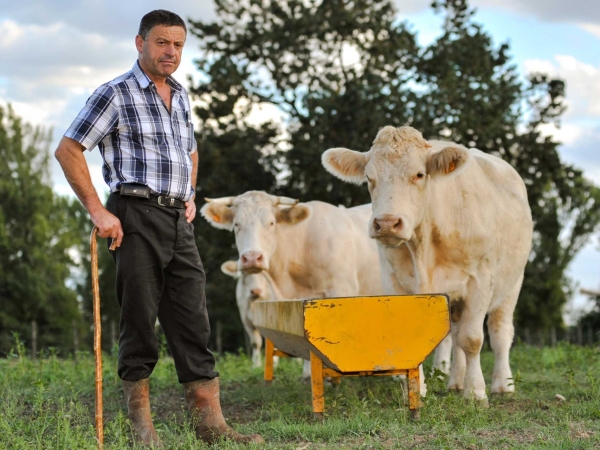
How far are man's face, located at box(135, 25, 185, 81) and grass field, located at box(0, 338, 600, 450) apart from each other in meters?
1.98

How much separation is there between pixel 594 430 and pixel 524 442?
51 cm

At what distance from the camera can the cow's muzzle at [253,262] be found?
26.0 ft

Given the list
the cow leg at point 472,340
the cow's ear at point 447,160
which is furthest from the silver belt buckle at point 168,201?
the cow leg at point 472,340

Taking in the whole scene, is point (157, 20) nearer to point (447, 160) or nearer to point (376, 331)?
point (376, 331)

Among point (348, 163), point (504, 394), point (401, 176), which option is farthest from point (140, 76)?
point (504, 394)

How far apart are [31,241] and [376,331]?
31621mm

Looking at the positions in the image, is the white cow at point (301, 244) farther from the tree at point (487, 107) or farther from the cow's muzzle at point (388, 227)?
the tree at point (487, 107)

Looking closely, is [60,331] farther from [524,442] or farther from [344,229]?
[524,442]

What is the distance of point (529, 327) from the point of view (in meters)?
31.8

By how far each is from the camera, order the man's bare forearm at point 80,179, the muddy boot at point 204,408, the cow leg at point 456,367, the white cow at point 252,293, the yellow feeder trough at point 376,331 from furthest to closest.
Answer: the white cow at point 252,293 < the cow leg at point 456,367 < the yellow feeder trough at point 376,331 < the muddy boot at point 204,408 < the man's bare forearm at point 80,179

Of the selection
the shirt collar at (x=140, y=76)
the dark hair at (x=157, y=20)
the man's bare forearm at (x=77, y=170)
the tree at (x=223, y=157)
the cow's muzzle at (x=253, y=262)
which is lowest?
the cow's muzzle at (x=253, y=262)

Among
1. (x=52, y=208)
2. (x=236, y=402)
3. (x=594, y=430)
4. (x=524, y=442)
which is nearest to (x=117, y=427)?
(x=236, y=402)

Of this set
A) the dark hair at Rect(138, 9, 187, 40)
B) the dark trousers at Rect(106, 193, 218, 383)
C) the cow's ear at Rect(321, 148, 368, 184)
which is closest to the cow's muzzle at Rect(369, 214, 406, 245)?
the cow's ear at Rect(321, 148, 368, 184)

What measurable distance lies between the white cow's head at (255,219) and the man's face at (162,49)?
3605 mm
